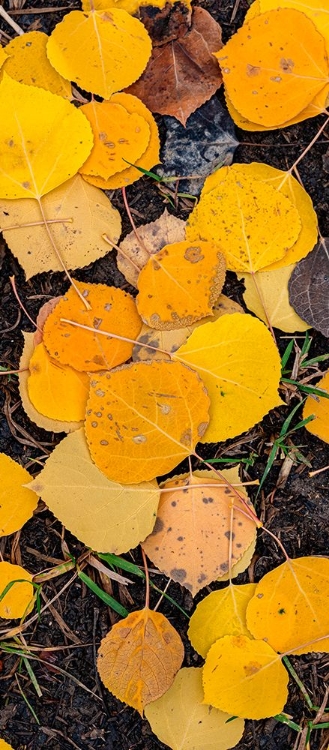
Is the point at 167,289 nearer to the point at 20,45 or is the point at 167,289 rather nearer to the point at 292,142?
the point at 292,142

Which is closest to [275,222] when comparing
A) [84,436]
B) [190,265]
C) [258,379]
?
[190,265]

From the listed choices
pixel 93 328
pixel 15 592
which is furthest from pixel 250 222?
pixel 15 592

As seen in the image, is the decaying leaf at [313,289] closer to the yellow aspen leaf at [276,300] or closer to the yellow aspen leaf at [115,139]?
the yellow aspen leaf at [276,300]

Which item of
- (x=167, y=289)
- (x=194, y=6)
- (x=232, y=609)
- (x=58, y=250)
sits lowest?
(x=232, y=609)

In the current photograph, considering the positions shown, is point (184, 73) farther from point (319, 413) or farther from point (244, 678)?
point (244, 678)

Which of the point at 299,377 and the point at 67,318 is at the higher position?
the point at 67,318

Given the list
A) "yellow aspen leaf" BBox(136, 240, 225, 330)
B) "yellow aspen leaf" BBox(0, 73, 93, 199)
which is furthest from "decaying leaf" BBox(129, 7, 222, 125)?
"yellow aspen leaf" BBox(136, 240, 225, 330)
